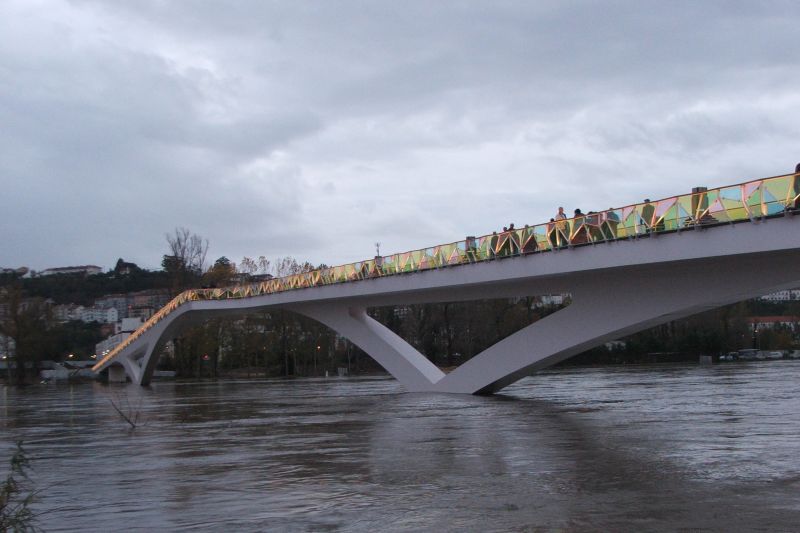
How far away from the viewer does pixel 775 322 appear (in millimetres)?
118500

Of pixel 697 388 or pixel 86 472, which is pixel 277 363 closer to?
pixel 697 388

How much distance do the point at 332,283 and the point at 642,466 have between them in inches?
993

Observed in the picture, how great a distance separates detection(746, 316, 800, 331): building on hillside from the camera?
106481 mm

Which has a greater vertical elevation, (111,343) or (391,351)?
(111,343)

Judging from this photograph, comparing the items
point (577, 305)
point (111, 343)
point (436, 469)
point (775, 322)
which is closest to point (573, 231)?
point (577, 305)

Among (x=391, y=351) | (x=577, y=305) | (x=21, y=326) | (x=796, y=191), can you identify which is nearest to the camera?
(x=796, y=191)

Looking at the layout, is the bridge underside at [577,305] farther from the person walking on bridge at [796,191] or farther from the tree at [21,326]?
the tree at [21,326]

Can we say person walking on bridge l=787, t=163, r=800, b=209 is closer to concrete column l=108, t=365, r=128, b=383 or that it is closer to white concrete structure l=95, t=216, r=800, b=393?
white concrete structure l=95, t=216, r=800, b=393

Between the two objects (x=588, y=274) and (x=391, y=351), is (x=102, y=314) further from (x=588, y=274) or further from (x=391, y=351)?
(x=588, y=274)

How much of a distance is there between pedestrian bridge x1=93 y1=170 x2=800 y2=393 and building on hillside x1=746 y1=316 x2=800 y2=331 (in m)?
75.3

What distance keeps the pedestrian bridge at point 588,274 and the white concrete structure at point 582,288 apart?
0.03 metres

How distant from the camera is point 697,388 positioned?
115 feet

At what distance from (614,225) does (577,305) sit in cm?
407

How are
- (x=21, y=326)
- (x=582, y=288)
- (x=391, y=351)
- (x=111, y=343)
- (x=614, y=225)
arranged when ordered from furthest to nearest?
(x=111, y=343) → (x=21, y=326) → (x=391, y=351) → (x=582, y=288) → (x=614, y=225)
